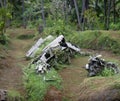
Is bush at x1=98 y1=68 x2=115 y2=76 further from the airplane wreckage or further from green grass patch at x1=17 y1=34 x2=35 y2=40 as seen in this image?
green grass patch at x1=17 y1=34 x2=35 y2=40

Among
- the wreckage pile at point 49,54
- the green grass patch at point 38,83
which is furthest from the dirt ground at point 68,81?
the wreckage pile at point 49,54

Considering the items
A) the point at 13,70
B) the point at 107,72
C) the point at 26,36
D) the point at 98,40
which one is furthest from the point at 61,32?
the point at 107,72

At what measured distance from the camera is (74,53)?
1664 centimetres

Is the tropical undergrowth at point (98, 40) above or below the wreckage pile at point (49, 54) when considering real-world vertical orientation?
below

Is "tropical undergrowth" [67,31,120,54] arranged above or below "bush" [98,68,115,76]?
below

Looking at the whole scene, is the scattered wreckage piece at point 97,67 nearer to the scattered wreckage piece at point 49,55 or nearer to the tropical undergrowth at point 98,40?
the scattered wreckage piece at point 49,55

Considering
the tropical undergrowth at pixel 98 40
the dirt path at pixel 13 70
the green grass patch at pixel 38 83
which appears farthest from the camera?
the tropical undergrowth at pixel 98 40

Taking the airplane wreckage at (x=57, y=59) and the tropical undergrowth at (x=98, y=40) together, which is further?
the tropical undergrowth at (x=98, y=40)

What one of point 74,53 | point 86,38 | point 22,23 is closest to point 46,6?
point 22,23

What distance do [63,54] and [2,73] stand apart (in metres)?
3.13

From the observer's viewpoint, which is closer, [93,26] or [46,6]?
[93,26]

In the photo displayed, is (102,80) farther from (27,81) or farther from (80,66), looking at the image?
(80,66)

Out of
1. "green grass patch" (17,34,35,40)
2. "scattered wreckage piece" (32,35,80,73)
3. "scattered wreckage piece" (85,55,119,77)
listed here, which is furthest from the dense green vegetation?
"scattered wreckage piece" (85,55,119,77)

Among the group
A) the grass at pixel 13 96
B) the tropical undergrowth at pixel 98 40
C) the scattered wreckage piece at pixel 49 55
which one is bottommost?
the tropical undergrowth at pixel 98 40
